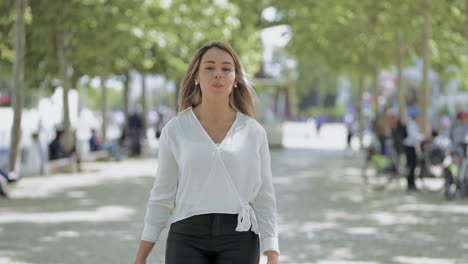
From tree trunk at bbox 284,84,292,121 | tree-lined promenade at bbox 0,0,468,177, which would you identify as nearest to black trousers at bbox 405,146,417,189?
tree-lined promenade at bbox 0,0,468,177

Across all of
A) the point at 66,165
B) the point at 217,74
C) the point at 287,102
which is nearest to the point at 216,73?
the point at 217,74

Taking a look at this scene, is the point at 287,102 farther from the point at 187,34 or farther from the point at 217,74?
the point at 217,74

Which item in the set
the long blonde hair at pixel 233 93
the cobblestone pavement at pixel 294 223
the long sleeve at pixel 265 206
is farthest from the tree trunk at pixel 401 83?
the long sleeve at pixel 265 206

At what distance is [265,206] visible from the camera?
3518mm

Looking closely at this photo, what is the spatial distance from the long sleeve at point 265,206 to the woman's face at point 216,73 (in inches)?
10.9

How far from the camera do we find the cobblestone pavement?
8.69 m

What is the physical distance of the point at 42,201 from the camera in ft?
48.3

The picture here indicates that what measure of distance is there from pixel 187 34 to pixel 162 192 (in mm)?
21155

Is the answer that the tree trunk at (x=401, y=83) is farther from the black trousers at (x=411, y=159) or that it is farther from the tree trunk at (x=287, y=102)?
the tree trunk at (x=287, y=102)

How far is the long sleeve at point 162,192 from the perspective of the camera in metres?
3.48

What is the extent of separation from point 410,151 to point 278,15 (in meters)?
13.7

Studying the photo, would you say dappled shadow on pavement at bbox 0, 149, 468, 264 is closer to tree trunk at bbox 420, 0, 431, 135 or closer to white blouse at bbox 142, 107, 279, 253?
A: tree trunk at bbox 420, 0, 431, 135

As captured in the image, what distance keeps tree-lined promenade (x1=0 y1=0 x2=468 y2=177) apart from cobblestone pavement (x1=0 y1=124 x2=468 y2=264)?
3.19m

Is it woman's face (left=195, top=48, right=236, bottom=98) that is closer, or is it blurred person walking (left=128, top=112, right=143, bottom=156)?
woman's face (left=195, top=48, right=236, bottom=98)
